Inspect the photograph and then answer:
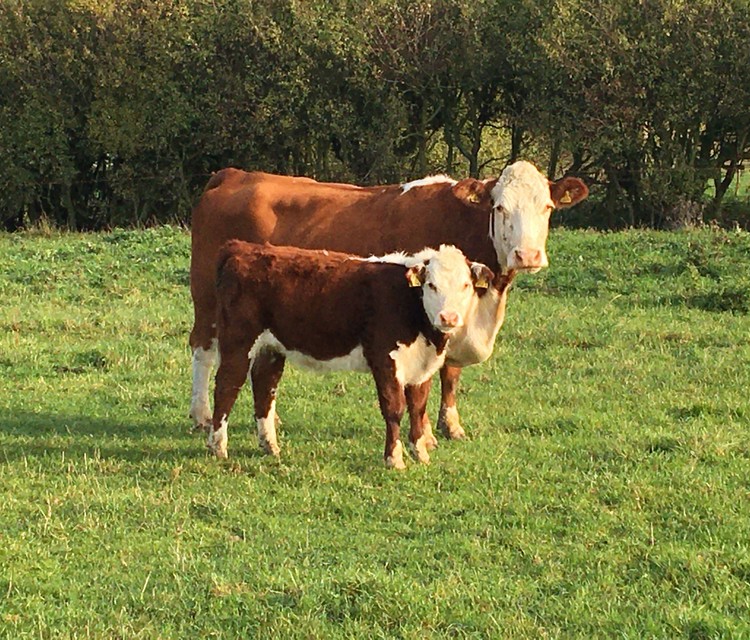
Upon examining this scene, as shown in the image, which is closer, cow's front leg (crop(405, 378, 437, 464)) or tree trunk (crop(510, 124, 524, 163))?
cow's front leg (crop(405, 378, 437, 464))

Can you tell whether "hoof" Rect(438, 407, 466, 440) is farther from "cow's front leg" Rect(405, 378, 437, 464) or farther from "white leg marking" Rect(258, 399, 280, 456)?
"white leg marking" Rect(258, 399, 280, 456)

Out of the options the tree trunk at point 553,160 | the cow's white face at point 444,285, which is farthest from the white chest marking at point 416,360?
the tree trunk at point 553,160

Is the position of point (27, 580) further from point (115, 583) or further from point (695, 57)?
point (695, 57)

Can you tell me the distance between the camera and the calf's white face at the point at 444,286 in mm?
6648

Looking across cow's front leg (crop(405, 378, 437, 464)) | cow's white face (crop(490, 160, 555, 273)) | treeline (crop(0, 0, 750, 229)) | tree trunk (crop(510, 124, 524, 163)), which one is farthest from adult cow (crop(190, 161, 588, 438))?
tree trunk (crop(510, 124, 524, 163))

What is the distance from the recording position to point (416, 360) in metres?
7.00

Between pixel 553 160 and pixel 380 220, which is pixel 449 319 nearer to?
pixel 380 220

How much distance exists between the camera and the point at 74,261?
621 inches

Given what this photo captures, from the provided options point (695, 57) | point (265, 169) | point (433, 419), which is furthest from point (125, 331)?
point (695, 57)

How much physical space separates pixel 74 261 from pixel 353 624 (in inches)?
487

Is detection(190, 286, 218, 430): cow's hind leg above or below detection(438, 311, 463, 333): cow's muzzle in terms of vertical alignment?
below

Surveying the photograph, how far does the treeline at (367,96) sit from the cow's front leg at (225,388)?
14.7 metres

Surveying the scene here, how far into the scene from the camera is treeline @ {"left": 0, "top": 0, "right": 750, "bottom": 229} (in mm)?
20547

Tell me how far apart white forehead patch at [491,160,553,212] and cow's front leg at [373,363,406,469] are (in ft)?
4.89
